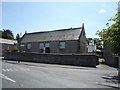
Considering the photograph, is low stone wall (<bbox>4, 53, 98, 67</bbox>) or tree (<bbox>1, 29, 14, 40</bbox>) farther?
tree (<bbox>1, 29, 14, 40</bbox>)

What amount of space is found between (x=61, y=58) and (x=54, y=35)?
43.3 feet

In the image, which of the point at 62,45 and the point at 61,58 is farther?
the point at 62,45

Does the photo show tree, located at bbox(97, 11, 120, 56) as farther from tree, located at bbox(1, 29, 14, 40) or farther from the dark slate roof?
tree, located at bbox(1, 29, 14, 40)

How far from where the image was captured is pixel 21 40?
40.5m

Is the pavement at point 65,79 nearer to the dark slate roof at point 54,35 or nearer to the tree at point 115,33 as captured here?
the tree at point 115,33

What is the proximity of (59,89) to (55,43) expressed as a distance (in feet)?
84.0

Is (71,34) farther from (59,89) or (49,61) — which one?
(59,89)

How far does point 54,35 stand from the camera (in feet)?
115

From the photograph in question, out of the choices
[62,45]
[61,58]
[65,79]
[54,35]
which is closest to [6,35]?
[54,35]

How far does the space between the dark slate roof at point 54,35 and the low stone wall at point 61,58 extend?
8.84 meters

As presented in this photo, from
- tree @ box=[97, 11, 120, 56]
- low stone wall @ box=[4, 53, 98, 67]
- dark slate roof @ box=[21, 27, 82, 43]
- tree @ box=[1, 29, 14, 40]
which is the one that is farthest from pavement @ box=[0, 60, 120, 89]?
tree @ box=[1, 29, 14, 40]

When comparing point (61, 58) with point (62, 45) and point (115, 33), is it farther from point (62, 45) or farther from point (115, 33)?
point (115, 33)

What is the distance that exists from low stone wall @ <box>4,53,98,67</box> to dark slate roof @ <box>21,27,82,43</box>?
29.0ft

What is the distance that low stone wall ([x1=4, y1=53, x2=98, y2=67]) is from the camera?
20.5m
